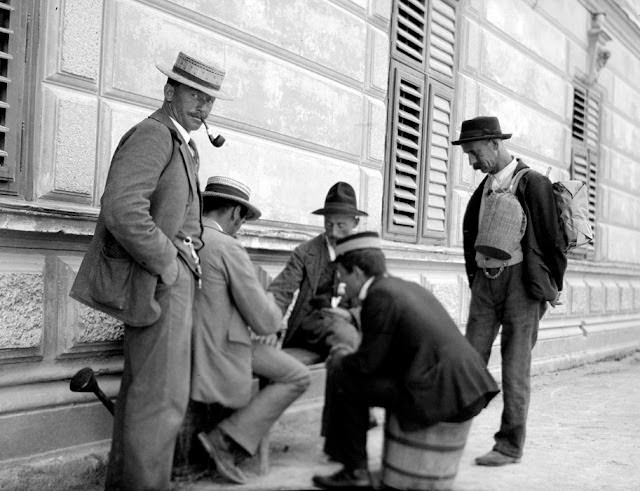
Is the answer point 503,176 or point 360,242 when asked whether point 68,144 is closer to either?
point 360,242

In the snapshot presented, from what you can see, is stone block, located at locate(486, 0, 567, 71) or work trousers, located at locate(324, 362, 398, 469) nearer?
work trousers, located at locate(324, 362, 398, 469)

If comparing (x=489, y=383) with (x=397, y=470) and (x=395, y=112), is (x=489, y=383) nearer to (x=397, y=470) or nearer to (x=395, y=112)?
(x=397, y=470)

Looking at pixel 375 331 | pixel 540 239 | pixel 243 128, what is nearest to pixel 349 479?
pixel 375 331

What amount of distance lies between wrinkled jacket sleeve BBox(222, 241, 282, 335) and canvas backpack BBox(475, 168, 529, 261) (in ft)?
4.73

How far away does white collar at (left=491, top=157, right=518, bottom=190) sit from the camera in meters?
4.68

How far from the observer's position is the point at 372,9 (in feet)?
20.2

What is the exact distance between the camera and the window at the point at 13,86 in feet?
12.3

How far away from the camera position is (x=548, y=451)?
497 cm

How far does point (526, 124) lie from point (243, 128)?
4437mm

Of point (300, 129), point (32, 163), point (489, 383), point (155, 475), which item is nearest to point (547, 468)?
point (489, 383)

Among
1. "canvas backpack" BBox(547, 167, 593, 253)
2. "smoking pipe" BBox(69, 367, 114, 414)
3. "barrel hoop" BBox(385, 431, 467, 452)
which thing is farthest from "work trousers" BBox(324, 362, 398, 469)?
"canvas backpack" BBox(547, 167, 593, 253)

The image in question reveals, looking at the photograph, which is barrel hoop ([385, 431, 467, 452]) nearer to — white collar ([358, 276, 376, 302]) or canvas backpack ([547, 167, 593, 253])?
white collar ([358, 276, 376, 302])

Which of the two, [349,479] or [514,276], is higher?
[514,276]

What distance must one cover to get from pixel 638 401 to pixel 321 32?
14.0ft
